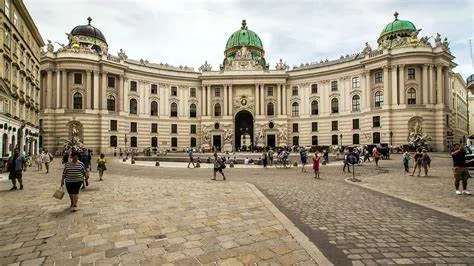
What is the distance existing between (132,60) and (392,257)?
208 feet

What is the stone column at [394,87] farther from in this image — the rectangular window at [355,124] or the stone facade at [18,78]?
the stone facade at [18,78]

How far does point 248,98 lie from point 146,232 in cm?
5687

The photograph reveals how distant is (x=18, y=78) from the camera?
1147 inches

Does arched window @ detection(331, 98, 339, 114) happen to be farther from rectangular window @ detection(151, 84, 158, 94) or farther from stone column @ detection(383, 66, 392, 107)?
rectangular window @ detection(151, 84, 158, 94)

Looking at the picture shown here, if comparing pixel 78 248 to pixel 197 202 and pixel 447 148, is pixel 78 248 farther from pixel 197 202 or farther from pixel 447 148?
pixel 447 148

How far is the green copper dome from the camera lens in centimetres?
6981

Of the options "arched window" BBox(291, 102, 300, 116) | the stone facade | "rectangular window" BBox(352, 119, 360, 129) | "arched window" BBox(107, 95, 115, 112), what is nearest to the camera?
the stone facade

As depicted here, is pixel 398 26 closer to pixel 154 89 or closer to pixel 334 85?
pixel 334 85

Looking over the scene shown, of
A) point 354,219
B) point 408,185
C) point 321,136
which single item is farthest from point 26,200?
point 321,136

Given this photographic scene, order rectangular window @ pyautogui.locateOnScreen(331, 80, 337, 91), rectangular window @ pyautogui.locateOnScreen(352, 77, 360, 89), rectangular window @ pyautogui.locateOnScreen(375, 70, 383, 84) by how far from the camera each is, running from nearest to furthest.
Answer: rectangular window @ pyautogui.locateOnScreen(375, 70, 383, 84) < rectangular window @ pyautogui.locateOnScreen(352, 77, 360, 89) < rectangular window @ pyautogui.locateOnScreen(331, 80, 337, 91)

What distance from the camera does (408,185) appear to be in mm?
14344

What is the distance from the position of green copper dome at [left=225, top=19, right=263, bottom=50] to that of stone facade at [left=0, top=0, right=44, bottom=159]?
42.2 m

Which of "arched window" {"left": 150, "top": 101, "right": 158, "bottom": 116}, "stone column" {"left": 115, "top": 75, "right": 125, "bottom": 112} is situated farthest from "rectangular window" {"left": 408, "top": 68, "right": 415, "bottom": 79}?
"stone column" {"left": 115, "top": 75, "right": 125, "bottom": 112}

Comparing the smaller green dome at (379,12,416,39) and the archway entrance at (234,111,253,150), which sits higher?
the smaller green dome at (379,12,416,39)
